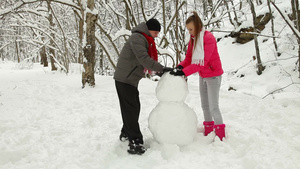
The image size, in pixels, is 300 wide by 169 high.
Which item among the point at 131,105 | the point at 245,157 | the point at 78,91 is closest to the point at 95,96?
the point at 78,91

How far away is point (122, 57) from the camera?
111 inches

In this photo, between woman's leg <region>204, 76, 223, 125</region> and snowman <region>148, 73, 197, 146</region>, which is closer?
snowman <region>148, 73, 197, 146</region>

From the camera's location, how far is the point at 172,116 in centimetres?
275

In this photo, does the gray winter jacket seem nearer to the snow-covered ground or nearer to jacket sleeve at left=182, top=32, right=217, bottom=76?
jacket sleeve at left=182, top=32, right=217, bottom=76

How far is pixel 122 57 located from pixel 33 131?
73.1 inches

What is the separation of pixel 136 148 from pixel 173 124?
0.57m

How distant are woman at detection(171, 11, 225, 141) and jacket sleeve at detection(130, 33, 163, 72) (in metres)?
0.33

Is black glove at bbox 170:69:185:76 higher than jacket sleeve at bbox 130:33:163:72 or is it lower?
lower

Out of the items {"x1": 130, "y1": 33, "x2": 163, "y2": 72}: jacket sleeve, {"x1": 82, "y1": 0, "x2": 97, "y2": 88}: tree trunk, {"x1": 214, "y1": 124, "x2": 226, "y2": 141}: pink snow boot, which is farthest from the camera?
{"x1": 82, "y1": 0, "x2": 97, "y2": 88}: tree trunk

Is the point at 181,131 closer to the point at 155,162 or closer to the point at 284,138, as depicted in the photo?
the point at 155,162

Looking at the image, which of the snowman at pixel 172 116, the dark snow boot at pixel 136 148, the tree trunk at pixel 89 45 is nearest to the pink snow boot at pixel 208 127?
the snowman at pixel 172 116

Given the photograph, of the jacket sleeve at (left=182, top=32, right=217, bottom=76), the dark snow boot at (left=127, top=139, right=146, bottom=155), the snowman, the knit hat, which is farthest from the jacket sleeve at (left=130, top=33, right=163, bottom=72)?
the dark snow boot at (left=127, top=139, right=146, bottom=155)

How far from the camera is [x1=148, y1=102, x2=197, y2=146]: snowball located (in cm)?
274

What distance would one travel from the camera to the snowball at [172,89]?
109 inches
